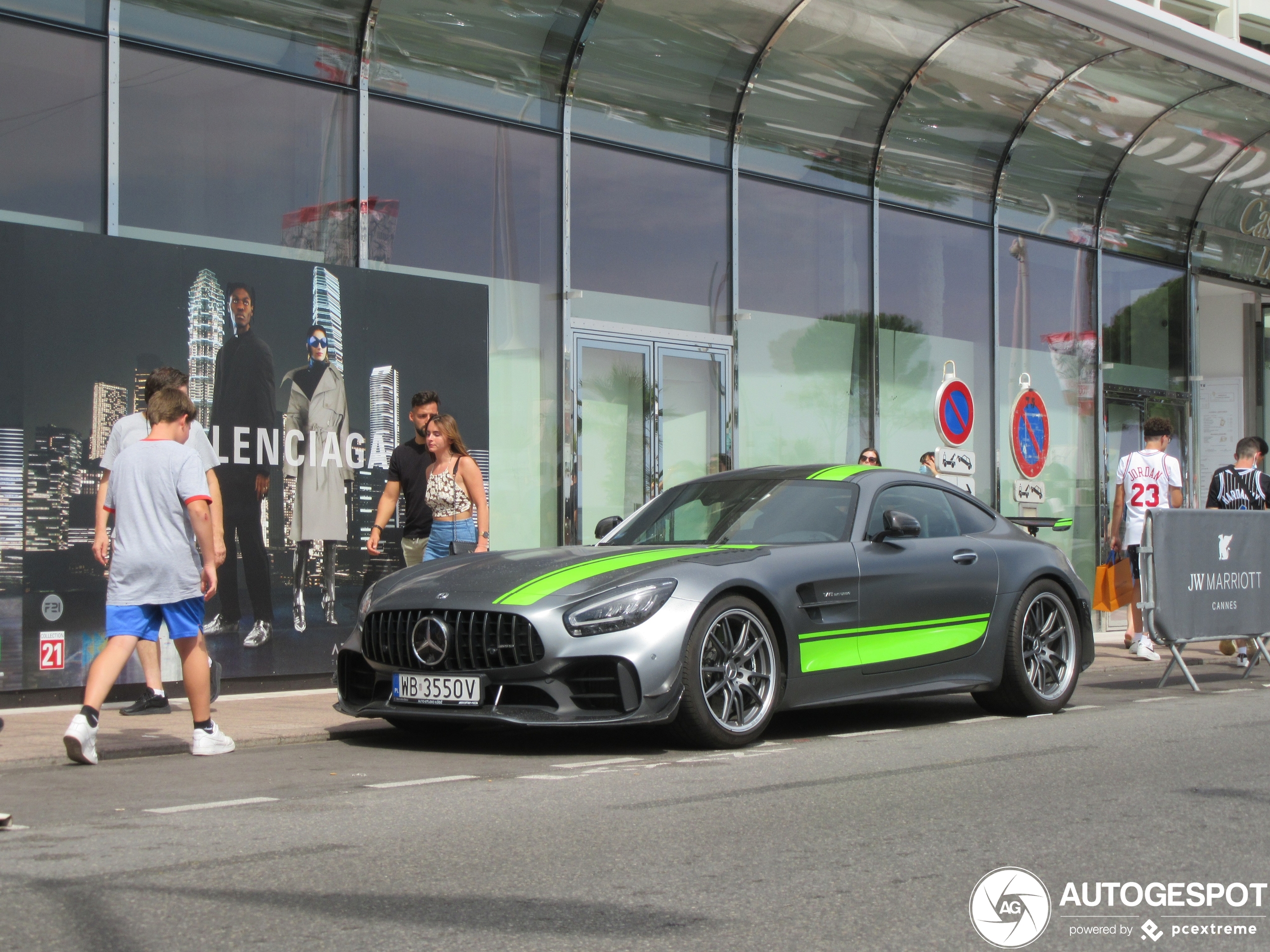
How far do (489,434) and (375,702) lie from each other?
17.8 feet

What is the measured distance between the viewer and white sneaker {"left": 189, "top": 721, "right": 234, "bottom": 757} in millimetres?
7461

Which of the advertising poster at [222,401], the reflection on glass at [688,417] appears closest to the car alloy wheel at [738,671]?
the advertising poster at [222,401]

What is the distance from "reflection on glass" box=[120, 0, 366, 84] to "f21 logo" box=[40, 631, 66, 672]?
4258mm

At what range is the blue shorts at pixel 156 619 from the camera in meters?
7.18

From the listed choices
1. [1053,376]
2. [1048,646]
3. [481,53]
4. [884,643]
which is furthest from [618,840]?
[1053,376]

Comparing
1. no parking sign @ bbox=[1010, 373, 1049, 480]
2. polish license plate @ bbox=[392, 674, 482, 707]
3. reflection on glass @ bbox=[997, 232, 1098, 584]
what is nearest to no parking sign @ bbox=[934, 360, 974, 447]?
reflection on glass @ bbox=[997, 232, 1098, 584]

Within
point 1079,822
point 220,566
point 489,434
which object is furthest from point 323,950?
point 489,434

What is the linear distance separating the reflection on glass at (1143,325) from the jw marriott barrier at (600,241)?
0.18 feet

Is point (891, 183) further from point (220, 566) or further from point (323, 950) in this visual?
point (323, 950)

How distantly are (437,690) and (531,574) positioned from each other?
2.32ft

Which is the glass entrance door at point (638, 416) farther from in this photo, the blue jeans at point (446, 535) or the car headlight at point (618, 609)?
the car headlight at point (618, 609)

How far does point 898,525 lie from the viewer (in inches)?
321

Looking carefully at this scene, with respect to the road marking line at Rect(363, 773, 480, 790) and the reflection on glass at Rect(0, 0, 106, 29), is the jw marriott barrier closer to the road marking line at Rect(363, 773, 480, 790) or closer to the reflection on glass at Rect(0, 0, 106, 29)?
the reflection on glass at Rect(0, 0, 106, 29)

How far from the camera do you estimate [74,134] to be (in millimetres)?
10453
